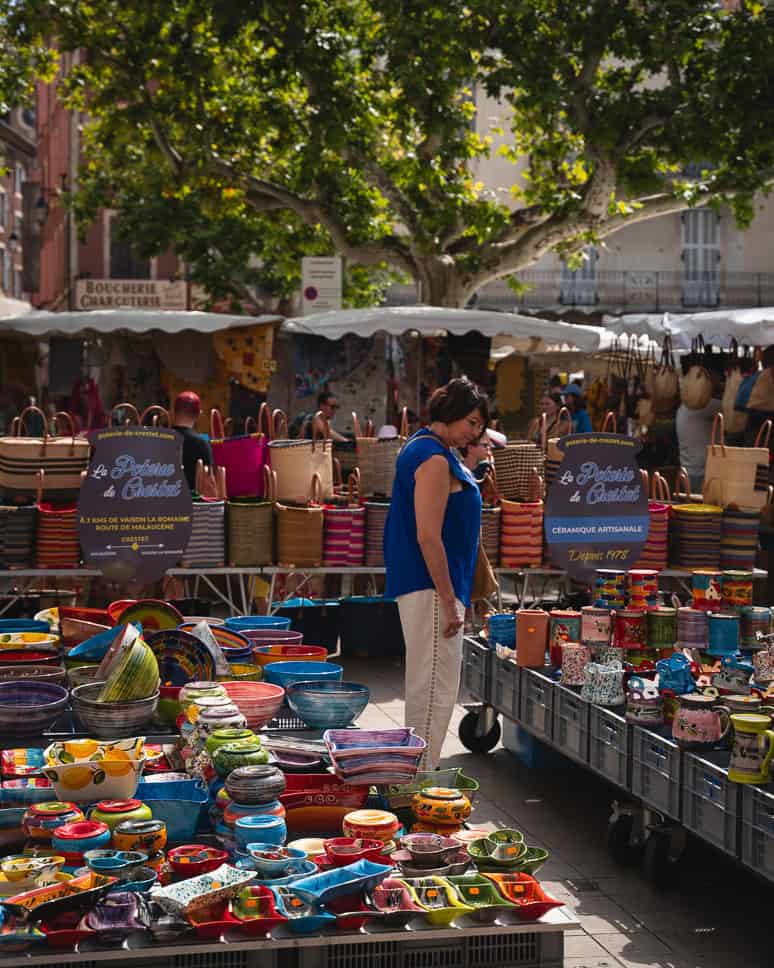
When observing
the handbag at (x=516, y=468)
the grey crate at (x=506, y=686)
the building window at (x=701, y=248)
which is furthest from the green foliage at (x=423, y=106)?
the building window at (x=701, y=248)

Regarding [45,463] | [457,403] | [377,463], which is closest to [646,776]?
[457,403]

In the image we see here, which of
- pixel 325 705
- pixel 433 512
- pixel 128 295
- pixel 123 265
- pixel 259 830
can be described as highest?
pixel 123 265

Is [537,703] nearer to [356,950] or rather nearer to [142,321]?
[356,950]

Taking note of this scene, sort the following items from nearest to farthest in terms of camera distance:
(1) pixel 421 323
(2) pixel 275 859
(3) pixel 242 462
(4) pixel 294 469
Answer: (2) pixel 275 859, (4) pixel 294 469, (3) pixel 242 462, (1) pixel 421 323

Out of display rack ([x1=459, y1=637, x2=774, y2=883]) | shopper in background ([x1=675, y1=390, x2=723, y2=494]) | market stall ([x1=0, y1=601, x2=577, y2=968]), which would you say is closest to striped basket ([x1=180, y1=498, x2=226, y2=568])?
display rack ([x1=459, y1=637, x2=774, y2=883])

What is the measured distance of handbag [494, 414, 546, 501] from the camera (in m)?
9.66

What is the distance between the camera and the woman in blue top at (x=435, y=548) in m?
5.21

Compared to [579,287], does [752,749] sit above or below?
below

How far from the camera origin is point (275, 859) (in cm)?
356

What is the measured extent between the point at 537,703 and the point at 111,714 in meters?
2.33

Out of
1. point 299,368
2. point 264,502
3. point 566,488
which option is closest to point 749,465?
point 566,488

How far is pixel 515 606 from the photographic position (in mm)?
10789

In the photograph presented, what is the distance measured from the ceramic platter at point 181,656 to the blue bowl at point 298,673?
0.72ft

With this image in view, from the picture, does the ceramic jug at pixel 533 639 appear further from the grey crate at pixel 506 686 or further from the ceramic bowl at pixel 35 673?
the ceramic bowl at pixel 35 673
